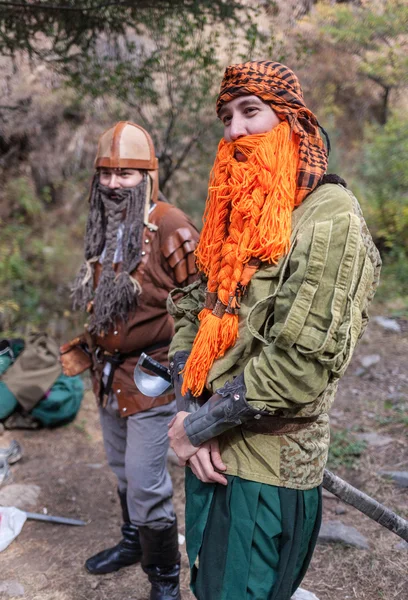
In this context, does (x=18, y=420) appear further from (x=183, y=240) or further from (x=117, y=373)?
(x=183, y=240)

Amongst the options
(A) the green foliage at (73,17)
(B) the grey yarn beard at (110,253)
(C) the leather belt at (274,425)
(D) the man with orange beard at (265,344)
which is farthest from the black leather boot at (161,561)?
(A) the green foliage at (73,17)

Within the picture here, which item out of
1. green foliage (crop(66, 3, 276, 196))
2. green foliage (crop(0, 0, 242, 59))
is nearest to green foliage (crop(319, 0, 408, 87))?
green foliage (crop(66, 3, 276, 196))

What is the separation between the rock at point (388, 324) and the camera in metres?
6.52

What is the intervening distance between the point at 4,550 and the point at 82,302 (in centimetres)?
157

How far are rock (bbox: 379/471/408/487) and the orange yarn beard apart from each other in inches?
91.1

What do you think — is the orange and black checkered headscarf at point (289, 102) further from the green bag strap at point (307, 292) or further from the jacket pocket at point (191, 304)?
the jacket pocket at point (191, 304)

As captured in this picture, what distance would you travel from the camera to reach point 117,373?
109 inches

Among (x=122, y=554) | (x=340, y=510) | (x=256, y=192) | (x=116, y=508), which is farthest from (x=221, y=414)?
(x=116, y=508)

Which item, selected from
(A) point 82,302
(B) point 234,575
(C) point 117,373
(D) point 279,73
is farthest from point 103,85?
(B) point 234,575

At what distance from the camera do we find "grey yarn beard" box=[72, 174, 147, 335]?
105 inches

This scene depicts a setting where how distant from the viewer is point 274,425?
5.40 feet

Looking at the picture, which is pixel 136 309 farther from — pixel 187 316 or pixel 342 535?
pixel 342 535

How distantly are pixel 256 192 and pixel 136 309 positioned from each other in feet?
4.00

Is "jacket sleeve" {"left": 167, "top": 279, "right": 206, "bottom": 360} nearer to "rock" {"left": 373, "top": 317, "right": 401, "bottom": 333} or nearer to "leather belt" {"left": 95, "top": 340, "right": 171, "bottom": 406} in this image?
"leather belt" {"left": 95, "top": 340, "right": 171, "bottom": 406}
